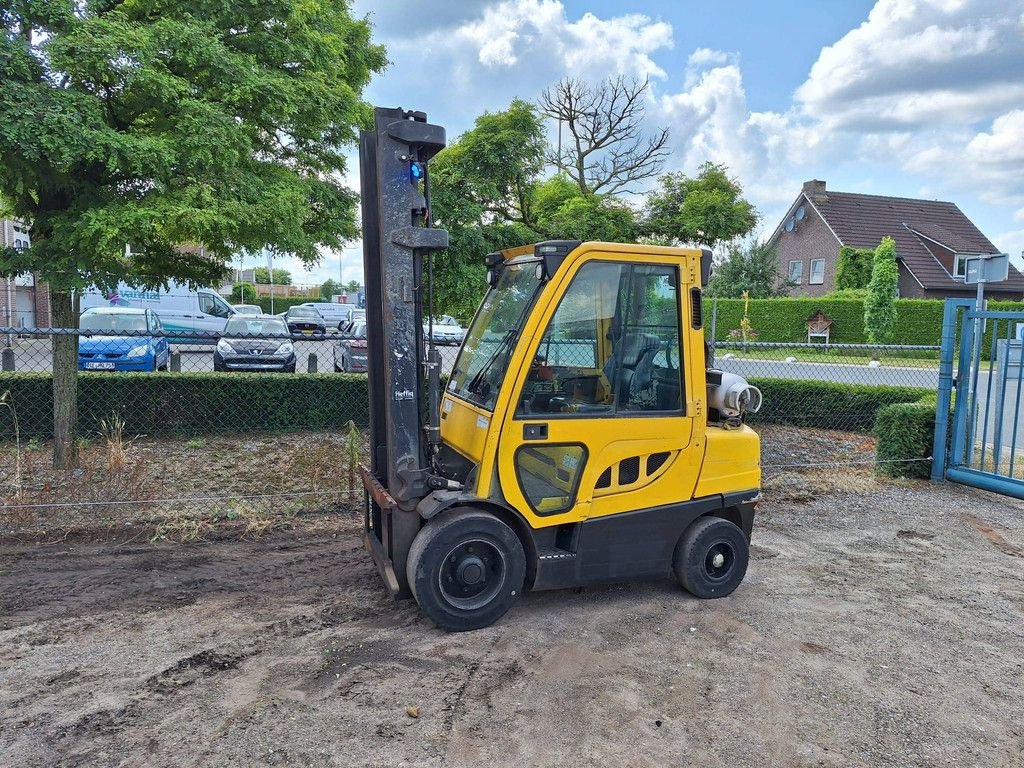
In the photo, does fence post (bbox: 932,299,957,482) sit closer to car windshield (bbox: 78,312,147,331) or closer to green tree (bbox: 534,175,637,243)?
green tree (bbox: 534,175,637,243)

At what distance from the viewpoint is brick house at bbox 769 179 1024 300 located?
106 ft

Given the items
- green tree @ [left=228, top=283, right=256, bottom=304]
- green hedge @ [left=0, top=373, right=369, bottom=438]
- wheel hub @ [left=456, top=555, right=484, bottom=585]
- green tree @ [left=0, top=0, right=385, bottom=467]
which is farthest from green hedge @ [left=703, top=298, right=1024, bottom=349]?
green tree @ [left=228, top=283, right=256, bottom=304]

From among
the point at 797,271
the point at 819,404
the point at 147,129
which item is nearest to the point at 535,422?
the point at 147,129

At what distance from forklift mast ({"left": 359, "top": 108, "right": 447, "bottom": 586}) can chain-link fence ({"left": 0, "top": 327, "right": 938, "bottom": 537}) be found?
797mm

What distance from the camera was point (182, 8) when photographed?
17.9ft

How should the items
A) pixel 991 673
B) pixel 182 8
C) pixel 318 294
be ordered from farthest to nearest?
1. pixel 318 294
2. pixel 182 8
3. pixel 991 673

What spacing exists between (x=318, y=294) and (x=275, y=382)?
59541 mm

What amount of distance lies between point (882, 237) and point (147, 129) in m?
36.9

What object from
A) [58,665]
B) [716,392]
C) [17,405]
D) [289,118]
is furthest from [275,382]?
[716,392]

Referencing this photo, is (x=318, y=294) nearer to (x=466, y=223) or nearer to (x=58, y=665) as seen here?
(x=466, y=223)

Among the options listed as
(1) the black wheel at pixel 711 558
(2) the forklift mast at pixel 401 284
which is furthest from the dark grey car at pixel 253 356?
(1) the black wheel at pixel 711 558

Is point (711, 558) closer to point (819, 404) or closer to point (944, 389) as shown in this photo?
point (944, 389)

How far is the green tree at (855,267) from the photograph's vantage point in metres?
31.4

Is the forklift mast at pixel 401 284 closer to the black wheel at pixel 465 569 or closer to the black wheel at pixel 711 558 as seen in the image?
the black wheel at pixel 465 569
